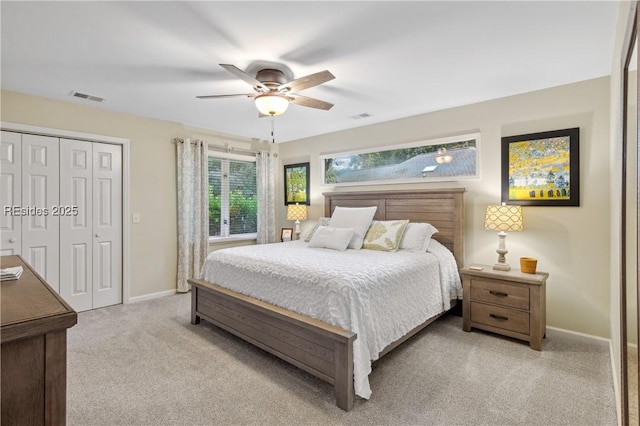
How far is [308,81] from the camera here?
96.7 inches

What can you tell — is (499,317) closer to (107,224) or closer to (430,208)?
(430,208)

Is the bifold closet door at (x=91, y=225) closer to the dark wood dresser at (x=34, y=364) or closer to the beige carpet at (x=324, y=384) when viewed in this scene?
the beige carpet at (x=324, y=384)

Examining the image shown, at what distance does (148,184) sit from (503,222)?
4265mm

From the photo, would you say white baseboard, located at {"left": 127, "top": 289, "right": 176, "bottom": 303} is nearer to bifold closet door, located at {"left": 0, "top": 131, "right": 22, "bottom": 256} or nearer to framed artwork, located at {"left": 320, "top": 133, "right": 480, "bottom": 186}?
bifold closet door, located at {"left": 0, "top": 131, "right": 22, "bottom": 256}

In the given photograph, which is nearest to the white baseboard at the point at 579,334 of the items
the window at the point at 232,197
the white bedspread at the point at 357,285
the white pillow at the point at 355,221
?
the white bedspread at the point at 357,285

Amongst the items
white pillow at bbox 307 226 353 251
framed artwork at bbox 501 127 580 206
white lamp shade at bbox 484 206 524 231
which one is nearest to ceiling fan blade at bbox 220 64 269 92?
white pillow at bbox 307 226 353 251

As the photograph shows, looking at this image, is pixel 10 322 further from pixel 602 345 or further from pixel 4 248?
pixel 602 345

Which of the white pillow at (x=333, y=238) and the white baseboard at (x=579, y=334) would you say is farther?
the white pillow at (x=333, y=238)

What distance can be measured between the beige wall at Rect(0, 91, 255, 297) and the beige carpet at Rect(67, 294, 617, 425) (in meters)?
1.23

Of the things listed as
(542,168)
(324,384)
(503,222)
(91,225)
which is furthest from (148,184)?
(542,168)

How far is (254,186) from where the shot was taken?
18.4ft

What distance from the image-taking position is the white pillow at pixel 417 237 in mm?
3378

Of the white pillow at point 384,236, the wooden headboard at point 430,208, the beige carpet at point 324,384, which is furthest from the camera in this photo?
the wooden headboard at point 430,208

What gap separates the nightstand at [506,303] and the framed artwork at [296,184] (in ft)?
9.81
